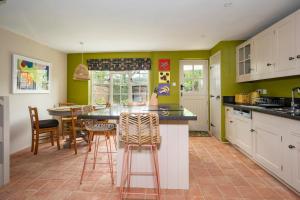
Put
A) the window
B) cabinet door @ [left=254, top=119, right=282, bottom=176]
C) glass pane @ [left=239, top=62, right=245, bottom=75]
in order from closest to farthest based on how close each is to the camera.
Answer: cabinet door @ [left=254, top=119, right=282, bottom=176], glass pane @ [left=239, top=62, right=245, bottom=75], the window

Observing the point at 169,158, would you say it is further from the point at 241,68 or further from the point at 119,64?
the point at 119,64

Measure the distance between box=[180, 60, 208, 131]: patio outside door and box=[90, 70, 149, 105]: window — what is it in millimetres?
1047

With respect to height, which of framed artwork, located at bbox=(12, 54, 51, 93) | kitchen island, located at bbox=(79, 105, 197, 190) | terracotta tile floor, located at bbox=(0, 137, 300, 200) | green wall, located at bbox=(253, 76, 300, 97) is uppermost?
framed artwork, located at bbox=(12, 54, 51, 93)

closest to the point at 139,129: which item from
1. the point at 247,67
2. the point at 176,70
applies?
the point at 247,67

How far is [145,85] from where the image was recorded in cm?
554

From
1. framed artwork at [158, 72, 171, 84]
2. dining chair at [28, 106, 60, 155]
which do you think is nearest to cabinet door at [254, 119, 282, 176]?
framed artwork at [158, 72, 171, 84]

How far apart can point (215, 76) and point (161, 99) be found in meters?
1.54

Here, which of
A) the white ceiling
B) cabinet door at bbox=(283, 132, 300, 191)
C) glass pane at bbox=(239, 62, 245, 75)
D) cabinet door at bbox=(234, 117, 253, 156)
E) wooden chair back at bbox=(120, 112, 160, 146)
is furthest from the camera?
glass pane at bbox=(239, 62, 245, 75)

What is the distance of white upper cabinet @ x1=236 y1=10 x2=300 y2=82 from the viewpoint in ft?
7.90

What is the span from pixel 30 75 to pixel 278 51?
180 inches

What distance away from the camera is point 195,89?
541cm

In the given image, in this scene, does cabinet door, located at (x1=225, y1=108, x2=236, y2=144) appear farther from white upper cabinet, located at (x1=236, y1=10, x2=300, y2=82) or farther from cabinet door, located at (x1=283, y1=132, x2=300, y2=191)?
cabinet door, located at (x1=283, y1=132, x2=300, y2=191)

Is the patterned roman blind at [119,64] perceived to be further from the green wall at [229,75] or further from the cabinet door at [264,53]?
the cabinet door at [264,53]

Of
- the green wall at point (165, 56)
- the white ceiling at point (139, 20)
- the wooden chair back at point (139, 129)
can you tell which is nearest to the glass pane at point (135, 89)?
the green wall at point (165, 56)
